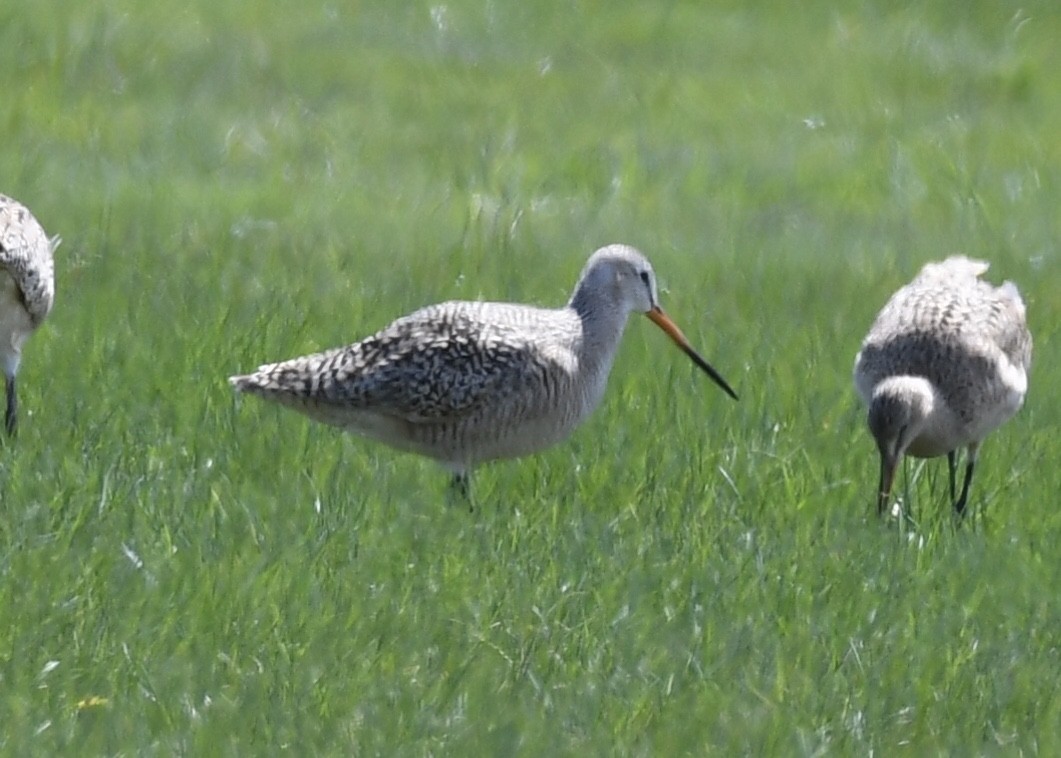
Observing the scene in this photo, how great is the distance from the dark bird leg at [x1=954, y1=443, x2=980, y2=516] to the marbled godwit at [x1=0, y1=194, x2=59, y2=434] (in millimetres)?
3342

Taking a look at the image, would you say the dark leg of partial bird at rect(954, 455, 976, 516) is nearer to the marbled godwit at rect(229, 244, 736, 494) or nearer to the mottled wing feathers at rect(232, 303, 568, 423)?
the marbled godwit at rect(229, 244, 736, 494)

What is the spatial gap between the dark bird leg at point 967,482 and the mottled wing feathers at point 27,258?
3.41 meters

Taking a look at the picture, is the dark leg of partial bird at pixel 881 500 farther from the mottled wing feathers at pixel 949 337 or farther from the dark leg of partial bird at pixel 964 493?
the mottled wing feathers at pixel 949 337

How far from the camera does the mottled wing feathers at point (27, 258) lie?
8555mm

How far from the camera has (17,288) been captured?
8.64 metres

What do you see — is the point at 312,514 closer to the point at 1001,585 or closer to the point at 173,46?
the point at 1001,585

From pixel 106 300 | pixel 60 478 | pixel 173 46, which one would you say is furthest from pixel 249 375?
pixel 173 46

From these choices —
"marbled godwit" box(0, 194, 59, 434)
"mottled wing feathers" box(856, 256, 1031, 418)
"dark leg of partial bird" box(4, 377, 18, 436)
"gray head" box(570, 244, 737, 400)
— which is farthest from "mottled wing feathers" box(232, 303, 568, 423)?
"mottled wing feathers" box(856, 256, 1031, 418)

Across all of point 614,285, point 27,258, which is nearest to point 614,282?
point 614,285

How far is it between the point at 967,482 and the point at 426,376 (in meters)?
2.02

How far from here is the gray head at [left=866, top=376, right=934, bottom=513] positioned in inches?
319

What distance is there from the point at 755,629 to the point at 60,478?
2274 millimetres

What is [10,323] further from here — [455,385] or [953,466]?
[953,466]

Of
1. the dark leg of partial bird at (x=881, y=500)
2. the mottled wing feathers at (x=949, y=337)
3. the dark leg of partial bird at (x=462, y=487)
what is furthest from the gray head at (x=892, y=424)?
the dark leg of partial bird at (x=462, y=487)
